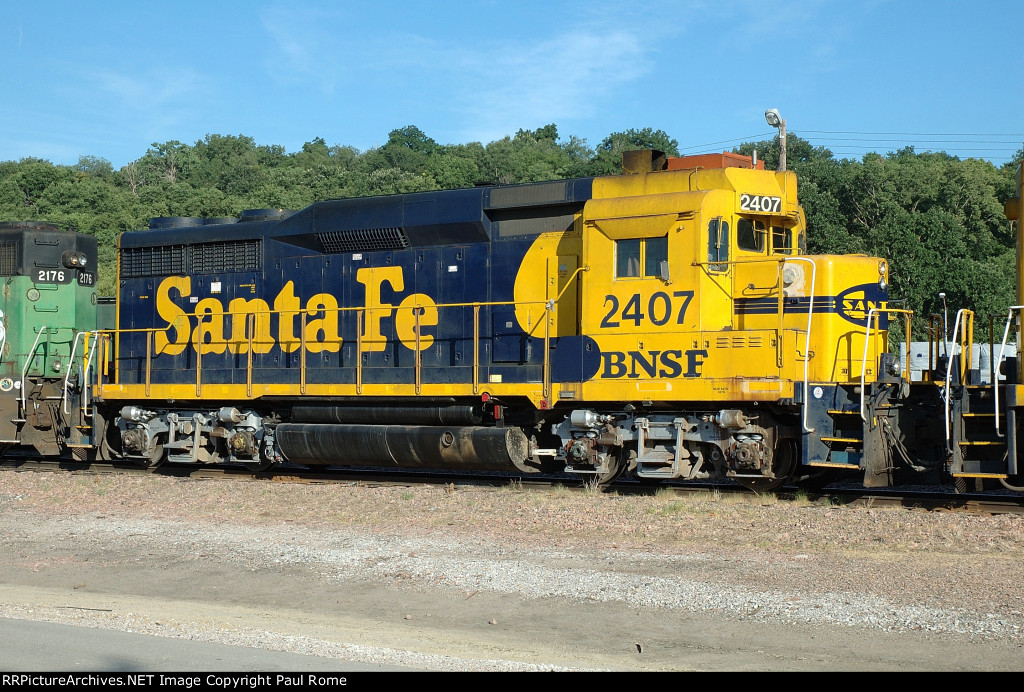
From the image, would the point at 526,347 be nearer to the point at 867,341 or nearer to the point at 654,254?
the point at 654,254

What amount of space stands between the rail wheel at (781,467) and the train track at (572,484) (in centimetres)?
11

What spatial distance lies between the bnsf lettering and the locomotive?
0.02m

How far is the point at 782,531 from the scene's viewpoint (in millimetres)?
9383

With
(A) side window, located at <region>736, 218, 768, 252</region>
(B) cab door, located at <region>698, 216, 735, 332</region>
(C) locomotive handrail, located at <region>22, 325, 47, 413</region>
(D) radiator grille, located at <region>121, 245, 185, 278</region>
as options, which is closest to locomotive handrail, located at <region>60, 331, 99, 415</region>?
(C) locomotive handrail, located at <region>22, 325, 47, 413</region>

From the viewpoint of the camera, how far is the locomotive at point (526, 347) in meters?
11.3

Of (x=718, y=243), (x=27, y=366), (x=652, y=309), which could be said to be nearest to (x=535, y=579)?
(x=652, y=309)

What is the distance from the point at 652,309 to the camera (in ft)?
38.5

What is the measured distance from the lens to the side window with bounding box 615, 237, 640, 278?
468 inches

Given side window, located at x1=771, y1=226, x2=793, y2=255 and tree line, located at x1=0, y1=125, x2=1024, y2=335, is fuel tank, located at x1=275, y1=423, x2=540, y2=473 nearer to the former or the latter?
side window, located at x1=771, y1=226, x2=793, y2=255

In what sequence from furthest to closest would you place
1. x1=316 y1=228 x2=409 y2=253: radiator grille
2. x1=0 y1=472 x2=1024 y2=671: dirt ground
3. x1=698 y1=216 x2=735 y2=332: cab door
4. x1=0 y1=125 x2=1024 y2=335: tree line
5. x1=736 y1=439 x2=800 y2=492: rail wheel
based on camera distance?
x1=0 y1=125 x2=1024 y2=335: tree line < x1=316 y1=228 x2=409 y2=253: radiator grille < x1=736 y1=439 x2=800 y2=492: rail wheel < x1=698 y1=216 x2=735 y2=332: cab door < x1=0 y1=472 x2=1024 y2=671: dirt ground

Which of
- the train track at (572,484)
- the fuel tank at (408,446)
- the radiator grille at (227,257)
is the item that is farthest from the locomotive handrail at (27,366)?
the fuel tank at (408,446)
